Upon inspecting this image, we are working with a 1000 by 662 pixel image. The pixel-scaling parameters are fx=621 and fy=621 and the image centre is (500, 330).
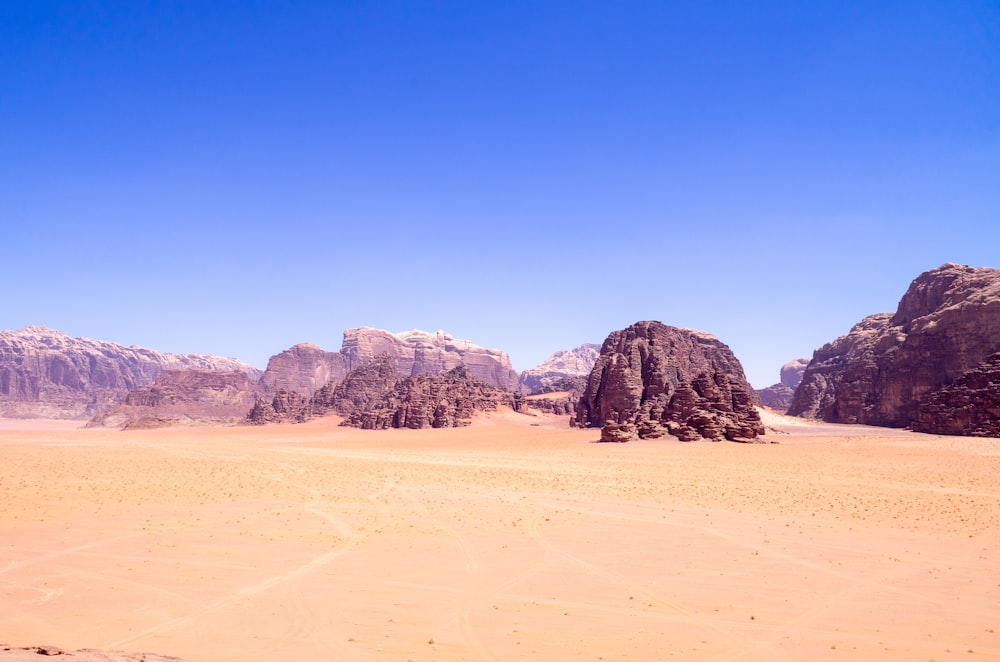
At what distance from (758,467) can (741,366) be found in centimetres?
7318

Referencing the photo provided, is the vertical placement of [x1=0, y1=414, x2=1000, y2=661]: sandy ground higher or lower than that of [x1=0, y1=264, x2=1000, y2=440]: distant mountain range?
lower

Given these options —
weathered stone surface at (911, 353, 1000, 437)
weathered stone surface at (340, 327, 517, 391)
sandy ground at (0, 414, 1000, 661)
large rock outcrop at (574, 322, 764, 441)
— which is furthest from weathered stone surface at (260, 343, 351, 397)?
sandy ground at (0, 414, 1000, 661)

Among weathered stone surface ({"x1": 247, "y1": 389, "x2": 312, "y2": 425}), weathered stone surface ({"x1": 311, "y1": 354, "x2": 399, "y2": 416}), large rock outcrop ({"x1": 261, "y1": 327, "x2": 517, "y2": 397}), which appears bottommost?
weathered stone surface ({"x1": 247, "y1": 389, "x2": 312, "y2": 425})

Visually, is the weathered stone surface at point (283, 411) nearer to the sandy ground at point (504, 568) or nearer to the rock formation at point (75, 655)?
the sandy ground at point (504, 568)

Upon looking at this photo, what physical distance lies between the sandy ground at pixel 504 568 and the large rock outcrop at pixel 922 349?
40738 millimetres

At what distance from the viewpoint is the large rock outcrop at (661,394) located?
4850 cm

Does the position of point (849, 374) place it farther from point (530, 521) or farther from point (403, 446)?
point (530, 521)

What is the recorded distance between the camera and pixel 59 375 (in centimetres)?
16338

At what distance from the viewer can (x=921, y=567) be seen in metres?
12.3

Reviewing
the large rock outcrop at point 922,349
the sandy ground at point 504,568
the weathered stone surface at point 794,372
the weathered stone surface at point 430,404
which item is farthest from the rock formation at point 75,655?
the weathered stone surface at point 794,372

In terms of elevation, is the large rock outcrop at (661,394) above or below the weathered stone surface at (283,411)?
above

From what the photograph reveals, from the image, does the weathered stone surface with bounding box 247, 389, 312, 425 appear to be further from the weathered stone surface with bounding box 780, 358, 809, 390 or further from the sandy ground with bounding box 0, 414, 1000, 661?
the weathered stone surface with bounding box 780, 358, 809, 390

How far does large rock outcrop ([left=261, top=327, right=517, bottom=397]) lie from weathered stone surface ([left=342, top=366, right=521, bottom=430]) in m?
46.6

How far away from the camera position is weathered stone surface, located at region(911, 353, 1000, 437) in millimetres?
45438
